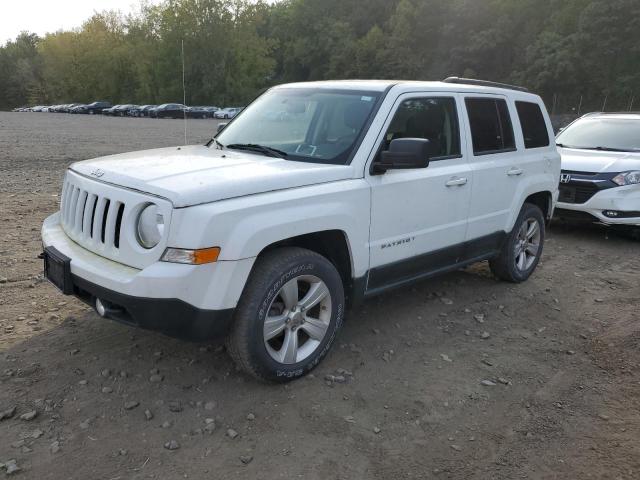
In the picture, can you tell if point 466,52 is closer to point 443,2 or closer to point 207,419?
point 443,2

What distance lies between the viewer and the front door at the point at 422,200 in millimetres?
4023

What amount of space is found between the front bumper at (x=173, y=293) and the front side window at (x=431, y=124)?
64.0 inches

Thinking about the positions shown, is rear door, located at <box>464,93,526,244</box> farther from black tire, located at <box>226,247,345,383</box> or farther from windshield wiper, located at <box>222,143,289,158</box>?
black tire, located at <box>226,247,345,383</box>

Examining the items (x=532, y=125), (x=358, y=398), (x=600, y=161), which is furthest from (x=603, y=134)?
(x=358, y=398)

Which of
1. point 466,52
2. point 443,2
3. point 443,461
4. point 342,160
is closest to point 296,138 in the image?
point 342,160

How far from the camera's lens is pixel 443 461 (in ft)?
9.82

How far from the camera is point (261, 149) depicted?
4.16 metres

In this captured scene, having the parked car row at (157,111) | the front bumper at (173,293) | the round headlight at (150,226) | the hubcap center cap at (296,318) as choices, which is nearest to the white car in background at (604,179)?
the hubcap center cap at (296,318)

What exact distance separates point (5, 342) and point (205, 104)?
2811 inches

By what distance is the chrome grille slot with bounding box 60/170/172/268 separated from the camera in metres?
3.13

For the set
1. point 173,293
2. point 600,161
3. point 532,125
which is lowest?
point 173,293

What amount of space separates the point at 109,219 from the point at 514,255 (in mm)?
3929

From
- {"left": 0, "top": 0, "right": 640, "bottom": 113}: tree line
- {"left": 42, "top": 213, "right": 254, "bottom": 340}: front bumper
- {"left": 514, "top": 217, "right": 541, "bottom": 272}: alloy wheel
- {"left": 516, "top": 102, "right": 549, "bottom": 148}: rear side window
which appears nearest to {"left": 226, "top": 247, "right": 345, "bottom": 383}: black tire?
{"left": 42, "top": 213, "right": 254, "bottom": 340}: front bumper

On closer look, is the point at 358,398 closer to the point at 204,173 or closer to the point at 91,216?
the point at 204,173
